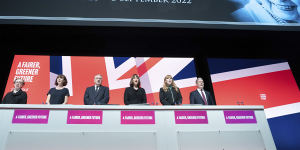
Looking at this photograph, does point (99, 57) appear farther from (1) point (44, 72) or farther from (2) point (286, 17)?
(2) point (286, 17)

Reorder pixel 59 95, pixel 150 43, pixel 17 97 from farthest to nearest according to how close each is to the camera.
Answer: pixel 150 43 < pixel 59 95 < pixel 17 97

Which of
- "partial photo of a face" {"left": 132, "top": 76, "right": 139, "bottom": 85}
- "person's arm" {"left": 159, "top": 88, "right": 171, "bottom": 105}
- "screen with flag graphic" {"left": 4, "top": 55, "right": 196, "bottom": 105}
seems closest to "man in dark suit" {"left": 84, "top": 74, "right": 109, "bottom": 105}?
"partial photo of a face" {"left": 132, "top": 76, "right": 139, "bottom": 85}

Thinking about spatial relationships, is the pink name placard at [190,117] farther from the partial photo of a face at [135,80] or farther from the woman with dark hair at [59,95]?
the woman with dark hair at [59,95]

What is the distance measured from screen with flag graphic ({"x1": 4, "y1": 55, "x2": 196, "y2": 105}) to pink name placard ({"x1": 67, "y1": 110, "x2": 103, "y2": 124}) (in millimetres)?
2569

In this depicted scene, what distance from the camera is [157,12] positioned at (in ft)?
12.2

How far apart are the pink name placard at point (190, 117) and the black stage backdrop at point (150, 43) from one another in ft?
9.40

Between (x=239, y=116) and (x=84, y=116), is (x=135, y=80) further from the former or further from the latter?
(x=239, y=116)

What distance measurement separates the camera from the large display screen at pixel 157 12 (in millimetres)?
3510

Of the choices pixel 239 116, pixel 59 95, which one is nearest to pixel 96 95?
pixel 59 95

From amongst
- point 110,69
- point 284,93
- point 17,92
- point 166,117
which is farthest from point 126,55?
point 284,93

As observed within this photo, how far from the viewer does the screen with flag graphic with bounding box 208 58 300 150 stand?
13.6ft

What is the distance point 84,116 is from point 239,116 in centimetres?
141

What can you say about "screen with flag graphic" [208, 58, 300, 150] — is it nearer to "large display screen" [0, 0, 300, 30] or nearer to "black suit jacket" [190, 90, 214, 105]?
"black suit jacket" [190, 90, 214, 105]

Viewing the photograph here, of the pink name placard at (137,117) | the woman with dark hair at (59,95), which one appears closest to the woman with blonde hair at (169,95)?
the pink name placard at (137,117)
